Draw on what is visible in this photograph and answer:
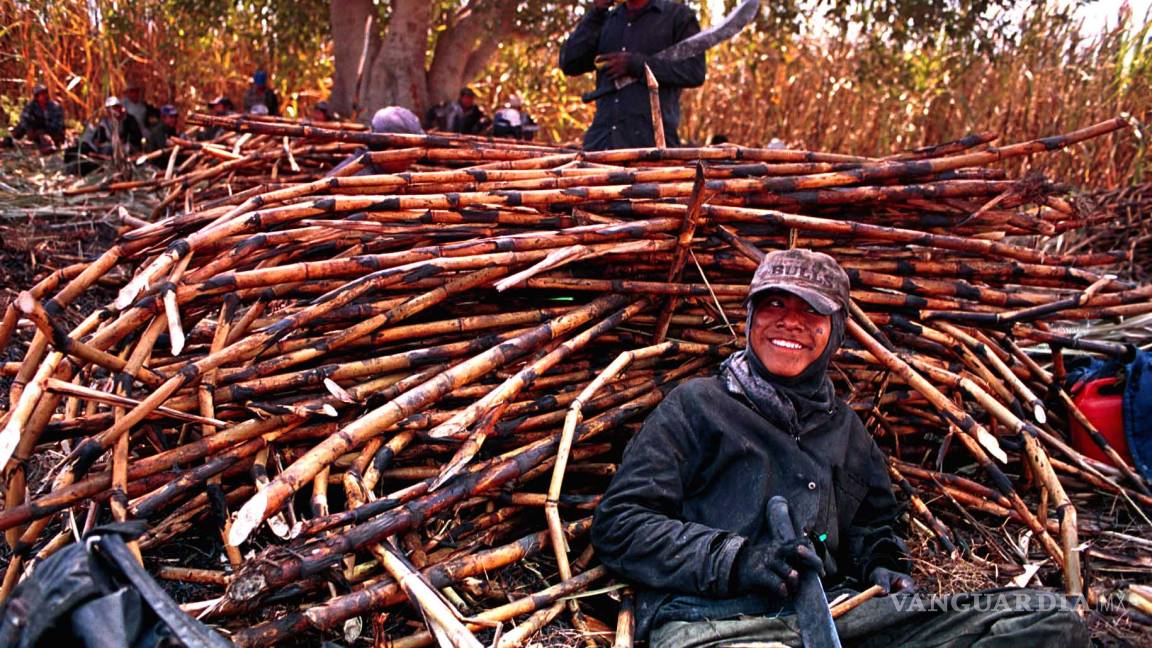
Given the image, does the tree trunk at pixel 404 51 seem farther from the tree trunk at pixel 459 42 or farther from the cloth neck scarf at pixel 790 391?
the cloth neck scarf at pixel 790 391

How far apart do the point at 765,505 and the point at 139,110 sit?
9930 mm

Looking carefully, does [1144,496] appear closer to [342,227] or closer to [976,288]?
[976,288]

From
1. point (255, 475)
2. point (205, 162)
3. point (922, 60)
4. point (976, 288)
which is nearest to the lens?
point (255, 475)

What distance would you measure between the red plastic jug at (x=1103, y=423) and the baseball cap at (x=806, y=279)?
55.8 inches

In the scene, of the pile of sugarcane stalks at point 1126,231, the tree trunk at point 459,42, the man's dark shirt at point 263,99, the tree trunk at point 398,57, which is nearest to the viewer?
the pile of sugarcane stalks at point 1126,231

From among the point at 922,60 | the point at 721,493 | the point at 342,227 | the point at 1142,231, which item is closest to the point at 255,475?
the point at 342,227

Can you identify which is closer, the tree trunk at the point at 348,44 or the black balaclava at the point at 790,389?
the black balaclava at the point at 790,389

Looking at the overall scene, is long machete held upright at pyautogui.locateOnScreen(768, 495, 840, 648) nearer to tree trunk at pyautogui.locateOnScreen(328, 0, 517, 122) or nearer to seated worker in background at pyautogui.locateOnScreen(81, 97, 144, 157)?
seated worker in background at pyautogui.locateOnScreen(81, 97, 144, 157)

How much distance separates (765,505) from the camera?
229 cm

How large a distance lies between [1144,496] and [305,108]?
11645 mm

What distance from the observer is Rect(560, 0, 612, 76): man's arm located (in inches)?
212

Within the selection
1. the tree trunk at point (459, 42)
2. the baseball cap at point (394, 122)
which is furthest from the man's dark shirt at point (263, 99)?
the baseball cap at point (394, 122)

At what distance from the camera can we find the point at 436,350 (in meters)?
2.67

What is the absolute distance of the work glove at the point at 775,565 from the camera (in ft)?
6.63
